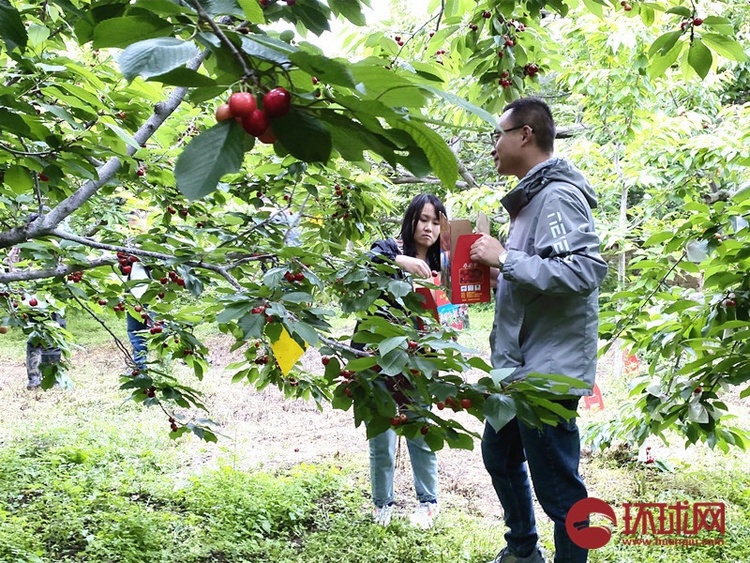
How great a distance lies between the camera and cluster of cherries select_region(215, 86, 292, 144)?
0.47 metres

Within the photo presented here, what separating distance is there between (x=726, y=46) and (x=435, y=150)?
118 cm

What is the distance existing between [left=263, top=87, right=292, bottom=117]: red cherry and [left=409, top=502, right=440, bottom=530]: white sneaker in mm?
2268

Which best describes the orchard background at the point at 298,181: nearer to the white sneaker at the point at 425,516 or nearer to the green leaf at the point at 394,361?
the green leaf at the point at 394,361

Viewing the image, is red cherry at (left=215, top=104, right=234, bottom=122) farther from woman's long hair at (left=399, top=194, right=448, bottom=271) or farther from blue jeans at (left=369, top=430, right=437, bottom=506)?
blue jeans at (left=369, top=430, right=437, bottom=506)

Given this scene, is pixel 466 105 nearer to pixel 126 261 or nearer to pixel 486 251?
pixel 486 251

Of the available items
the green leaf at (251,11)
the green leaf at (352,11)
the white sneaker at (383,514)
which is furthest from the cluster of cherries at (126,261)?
the white sneaker at (383,514)

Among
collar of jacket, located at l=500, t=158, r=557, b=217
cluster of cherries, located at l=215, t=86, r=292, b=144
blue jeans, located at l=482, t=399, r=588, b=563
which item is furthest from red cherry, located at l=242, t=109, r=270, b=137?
collar of jacket, located at l=500, t=158, r=557, b=217

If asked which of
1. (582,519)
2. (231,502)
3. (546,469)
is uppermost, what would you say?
(546,469)

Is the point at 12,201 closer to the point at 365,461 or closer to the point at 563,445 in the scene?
the point at 563,445

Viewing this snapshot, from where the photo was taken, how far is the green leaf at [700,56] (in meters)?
1.38

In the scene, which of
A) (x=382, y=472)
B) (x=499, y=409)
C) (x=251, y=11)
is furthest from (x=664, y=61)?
(x=382, y=472)

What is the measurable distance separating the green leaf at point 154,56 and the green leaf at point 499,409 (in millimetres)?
750

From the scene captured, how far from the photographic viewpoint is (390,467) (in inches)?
93.0

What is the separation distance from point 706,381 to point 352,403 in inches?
48.3
